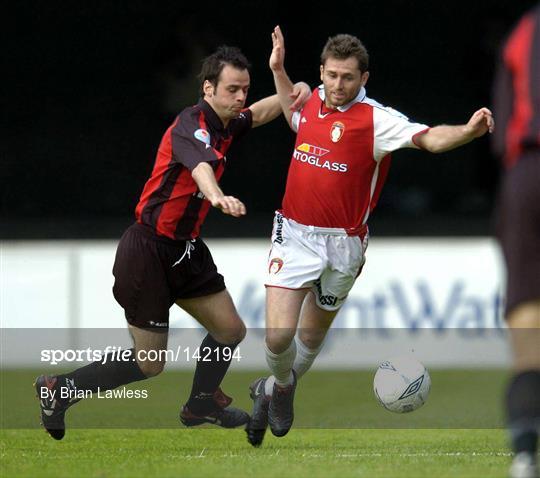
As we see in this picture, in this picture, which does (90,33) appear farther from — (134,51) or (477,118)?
(477,118)

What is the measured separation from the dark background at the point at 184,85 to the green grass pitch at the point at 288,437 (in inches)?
110

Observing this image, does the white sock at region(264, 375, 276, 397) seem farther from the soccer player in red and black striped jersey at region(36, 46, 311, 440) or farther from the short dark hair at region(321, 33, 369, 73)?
the short dark hair at region(321, 33, 369, 73)

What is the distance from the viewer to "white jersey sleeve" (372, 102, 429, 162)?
22.8 ft

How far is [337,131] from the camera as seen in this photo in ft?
23.6

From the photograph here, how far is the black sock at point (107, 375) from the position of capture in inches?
288

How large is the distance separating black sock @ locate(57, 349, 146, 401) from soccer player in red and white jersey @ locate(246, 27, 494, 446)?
755 millimetres

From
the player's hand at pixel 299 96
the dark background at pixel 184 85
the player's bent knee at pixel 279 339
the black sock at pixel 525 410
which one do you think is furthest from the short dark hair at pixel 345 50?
the dark background at pixel 184 85

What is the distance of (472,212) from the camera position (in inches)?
523

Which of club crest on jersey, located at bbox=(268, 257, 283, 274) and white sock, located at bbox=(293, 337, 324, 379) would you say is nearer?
club crest on jersey, located at bbox=(268, 257, 283, 274)

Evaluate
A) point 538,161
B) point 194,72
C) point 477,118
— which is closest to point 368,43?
point 194,72

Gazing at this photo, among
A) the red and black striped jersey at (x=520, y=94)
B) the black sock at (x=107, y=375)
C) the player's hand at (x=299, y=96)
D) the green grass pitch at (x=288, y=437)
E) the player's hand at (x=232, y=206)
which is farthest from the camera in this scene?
the player's hand at (x=299, y=96)

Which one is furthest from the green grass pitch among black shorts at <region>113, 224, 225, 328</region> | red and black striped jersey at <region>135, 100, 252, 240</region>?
red and black striped jersey at <region>135, 100, 252, 240</region>

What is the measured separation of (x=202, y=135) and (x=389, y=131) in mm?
1018

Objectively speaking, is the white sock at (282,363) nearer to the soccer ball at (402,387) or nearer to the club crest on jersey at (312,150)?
the soccer ball at (402,387)
